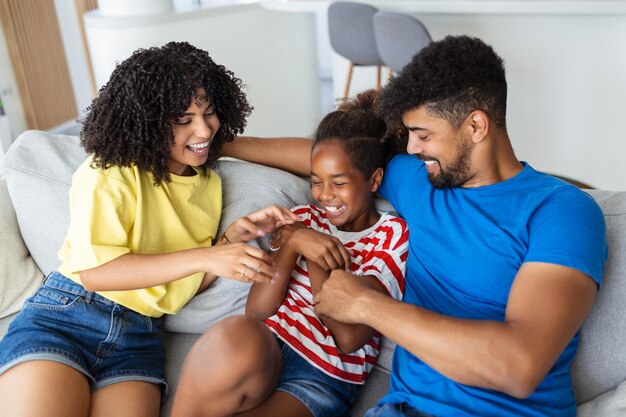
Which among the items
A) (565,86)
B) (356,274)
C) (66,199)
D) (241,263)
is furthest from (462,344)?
(565,86)

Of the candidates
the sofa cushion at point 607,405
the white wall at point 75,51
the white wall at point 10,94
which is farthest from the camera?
the white wall at point 75,51

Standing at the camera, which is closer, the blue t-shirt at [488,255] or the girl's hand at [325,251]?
the blue t-shirt at [488,255]

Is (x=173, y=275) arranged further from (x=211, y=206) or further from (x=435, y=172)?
(x=435, y=172)

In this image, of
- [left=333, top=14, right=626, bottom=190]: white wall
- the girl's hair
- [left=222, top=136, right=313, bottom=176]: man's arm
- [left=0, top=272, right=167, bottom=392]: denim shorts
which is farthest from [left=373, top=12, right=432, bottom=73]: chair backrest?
[left=0, top=272, right=167, bottom=392]: denim shorts

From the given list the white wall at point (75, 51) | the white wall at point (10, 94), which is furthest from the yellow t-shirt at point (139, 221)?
the white wall at point (75, 51)

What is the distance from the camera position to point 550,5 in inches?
116

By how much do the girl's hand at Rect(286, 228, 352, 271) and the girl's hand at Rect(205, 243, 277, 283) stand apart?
0.10m

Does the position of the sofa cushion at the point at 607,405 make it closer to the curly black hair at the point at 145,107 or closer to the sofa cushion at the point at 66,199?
the sofa cushion at the point at 66,199

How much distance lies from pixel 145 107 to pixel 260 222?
377 mm

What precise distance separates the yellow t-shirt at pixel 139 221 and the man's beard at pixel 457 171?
63cm

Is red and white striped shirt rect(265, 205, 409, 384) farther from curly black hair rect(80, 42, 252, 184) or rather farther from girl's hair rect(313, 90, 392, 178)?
curly black hair rect(80, 42, 252, 184)

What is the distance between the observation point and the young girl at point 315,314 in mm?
1314

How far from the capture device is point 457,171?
4.49ft

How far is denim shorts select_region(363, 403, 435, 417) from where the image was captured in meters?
1.27
